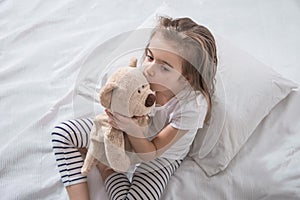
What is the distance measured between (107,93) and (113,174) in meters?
0.25

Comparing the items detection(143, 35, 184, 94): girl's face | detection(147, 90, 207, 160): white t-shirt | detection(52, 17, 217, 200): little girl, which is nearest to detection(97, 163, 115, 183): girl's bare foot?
detection(52, 17, 217, 200): little girl

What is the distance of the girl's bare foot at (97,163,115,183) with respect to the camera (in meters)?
1.04

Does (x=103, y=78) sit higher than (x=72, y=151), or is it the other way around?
(x=103, y=78)

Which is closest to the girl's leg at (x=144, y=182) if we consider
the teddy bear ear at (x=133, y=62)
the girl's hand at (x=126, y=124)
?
the girl's hand at (x=126, y=124)

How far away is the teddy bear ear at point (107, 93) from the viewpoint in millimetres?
858

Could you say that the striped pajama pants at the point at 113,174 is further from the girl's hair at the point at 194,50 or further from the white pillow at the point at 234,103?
the girl's hair at the point at 194,50

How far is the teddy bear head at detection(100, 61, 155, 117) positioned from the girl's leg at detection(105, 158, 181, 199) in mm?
193

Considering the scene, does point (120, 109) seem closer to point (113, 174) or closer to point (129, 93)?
point (129, 93)

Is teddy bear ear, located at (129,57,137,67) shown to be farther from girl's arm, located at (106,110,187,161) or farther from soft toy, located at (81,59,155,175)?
girl's arm, located at (106,110,187,161)

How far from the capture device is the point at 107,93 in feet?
2.85

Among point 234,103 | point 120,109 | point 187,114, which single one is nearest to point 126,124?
point 120,109

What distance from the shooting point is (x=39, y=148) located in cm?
108

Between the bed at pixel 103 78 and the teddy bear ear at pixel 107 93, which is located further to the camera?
the bed at pixel 103 78

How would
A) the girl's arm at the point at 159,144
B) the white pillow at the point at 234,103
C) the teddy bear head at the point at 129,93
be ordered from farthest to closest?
the white pillow at the point at 234,103 → the girl's arm at the point at 159,144 → the teddy bear head at the point at 129,93
